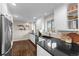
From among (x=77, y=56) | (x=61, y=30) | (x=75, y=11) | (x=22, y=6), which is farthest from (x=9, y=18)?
(x=77, y=56)

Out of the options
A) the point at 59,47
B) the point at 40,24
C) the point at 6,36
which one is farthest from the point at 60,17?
the point at 6,36

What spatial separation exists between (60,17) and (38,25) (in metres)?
0.32

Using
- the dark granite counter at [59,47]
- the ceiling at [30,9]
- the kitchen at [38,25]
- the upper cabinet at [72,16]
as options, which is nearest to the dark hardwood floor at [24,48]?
the kitchen at [38,25]

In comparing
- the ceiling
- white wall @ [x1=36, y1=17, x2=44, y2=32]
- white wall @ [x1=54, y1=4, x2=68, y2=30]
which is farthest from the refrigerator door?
white wall @ [x1=54, y1=4, x2=68, y2=30]

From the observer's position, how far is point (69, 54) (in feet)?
5.21

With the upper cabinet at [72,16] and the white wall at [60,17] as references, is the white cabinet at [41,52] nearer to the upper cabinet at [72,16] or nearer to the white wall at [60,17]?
the white wall at [60,17]

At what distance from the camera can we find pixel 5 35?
5.25 ft

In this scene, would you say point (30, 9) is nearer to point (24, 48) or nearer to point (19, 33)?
point (19, 33)

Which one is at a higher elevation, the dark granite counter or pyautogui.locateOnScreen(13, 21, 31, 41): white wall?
pyautogui.locateOnScreen(13, 21, 31, 41): white wall

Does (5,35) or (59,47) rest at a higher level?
(5,35)

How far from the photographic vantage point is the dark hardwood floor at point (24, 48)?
162 centimetres

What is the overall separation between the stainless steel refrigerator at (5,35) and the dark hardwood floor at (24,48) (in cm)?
8

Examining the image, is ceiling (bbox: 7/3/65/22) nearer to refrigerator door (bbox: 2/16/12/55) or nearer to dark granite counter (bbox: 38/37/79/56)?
refrigerator door (bbox: 2/16/12/55)

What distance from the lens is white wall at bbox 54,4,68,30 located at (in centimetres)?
163
